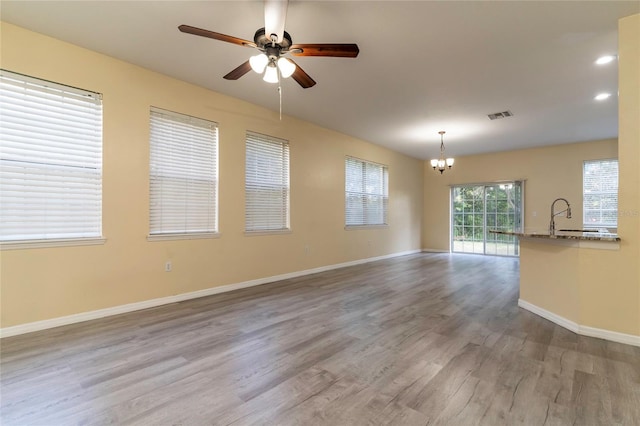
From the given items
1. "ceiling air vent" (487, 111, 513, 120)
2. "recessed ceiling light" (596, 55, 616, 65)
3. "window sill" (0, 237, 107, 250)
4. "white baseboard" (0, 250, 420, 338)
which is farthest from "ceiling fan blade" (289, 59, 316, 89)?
"ceiling air vent" (487, 111, 513, 120)

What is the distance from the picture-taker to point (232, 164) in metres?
4.45

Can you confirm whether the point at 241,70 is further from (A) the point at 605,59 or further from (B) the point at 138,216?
(A) the point at 605,59

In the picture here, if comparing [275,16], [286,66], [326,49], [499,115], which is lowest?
[286,66]

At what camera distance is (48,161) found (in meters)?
2.97

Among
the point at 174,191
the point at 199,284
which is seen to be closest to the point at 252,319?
the point at 199,284

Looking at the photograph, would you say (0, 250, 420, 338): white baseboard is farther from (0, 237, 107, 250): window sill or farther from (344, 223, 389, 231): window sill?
(344, 223, 389, 231): window sill

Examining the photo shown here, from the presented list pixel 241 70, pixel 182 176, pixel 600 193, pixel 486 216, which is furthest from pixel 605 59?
pixel 486 216

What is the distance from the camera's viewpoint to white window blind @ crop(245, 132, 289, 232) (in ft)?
15.5

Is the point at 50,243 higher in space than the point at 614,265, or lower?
higher

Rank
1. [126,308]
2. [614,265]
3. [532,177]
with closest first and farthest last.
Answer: [614,265] < [126,308] < [532,177]

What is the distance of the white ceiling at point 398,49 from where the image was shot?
254 cm

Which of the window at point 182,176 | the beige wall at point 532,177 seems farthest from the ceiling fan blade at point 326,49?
the beige wall at point 532,177

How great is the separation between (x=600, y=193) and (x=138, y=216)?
909cm

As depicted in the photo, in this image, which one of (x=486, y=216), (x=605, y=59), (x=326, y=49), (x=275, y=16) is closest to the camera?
(x=275, y=16)
